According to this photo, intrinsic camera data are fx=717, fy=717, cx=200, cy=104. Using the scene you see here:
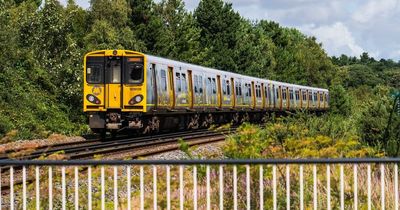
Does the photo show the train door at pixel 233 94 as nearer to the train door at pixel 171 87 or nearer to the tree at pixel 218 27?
the train door at pixel 171 87

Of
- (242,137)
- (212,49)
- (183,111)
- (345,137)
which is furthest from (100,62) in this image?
(212,49)

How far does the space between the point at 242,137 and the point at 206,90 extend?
18.1m

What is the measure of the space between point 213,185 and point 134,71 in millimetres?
15685

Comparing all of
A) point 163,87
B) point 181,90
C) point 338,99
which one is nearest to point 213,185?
point 163,87

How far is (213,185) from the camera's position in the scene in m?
6.96

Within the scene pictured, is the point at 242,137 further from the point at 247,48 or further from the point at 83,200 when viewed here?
the point at 247,48

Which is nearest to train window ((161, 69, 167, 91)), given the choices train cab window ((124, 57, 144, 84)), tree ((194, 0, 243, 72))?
train cab window ((124, 57, 144, 84))

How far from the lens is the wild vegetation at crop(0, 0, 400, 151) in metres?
25.7

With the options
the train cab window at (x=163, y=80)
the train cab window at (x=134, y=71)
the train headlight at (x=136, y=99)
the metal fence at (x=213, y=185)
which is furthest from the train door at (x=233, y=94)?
the metal fence at (x=213, y=185)

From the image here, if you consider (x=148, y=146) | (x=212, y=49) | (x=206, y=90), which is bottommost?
(x=148, y=146)

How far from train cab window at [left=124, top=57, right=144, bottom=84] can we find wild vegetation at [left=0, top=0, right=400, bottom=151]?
3.17 m

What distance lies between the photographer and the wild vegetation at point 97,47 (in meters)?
25.7

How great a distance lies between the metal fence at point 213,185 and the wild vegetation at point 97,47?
454 cm

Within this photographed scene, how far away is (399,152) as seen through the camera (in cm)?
1348
